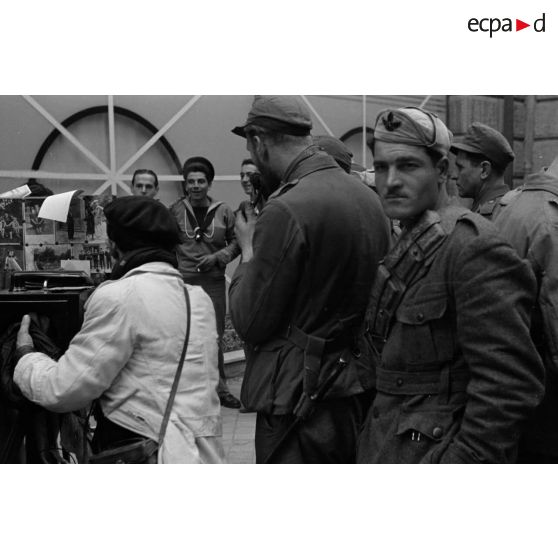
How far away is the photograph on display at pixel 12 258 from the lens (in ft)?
10.6

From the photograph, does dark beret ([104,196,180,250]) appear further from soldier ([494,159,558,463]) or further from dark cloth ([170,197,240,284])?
dark cloth ([170,197,240,284])

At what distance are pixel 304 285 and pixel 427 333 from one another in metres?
0.51

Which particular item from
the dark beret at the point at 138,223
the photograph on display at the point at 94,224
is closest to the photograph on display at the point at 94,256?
the photograph on display at the point at 94,224

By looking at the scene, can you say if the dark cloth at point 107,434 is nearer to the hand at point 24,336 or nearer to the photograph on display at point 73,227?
the hand at point 24,336

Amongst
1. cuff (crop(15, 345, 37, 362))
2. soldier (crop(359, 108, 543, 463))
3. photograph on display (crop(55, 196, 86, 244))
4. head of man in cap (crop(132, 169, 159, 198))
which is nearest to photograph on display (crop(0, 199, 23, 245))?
photograph on display (crop(55, 196, 86, 244))

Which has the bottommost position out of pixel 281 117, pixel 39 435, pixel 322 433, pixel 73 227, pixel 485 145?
pixel 39 435

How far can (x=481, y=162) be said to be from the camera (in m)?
3.57

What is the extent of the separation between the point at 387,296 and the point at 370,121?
6.57 ft

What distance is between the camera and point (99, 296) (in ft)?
7.67

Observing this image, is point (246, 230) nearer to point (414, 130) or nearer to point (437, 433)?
point (414, 130)

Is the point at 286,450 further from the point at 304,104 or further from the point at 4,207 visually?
the point at 4,207

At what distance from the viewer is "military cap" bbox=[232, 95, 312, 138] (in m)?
2.50

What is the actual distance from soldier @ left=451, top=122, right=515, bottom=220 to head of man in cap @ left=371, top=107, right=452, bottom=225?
1.51m

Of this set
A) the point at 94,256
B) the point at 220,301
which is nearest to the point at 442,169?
the point at 220,301
